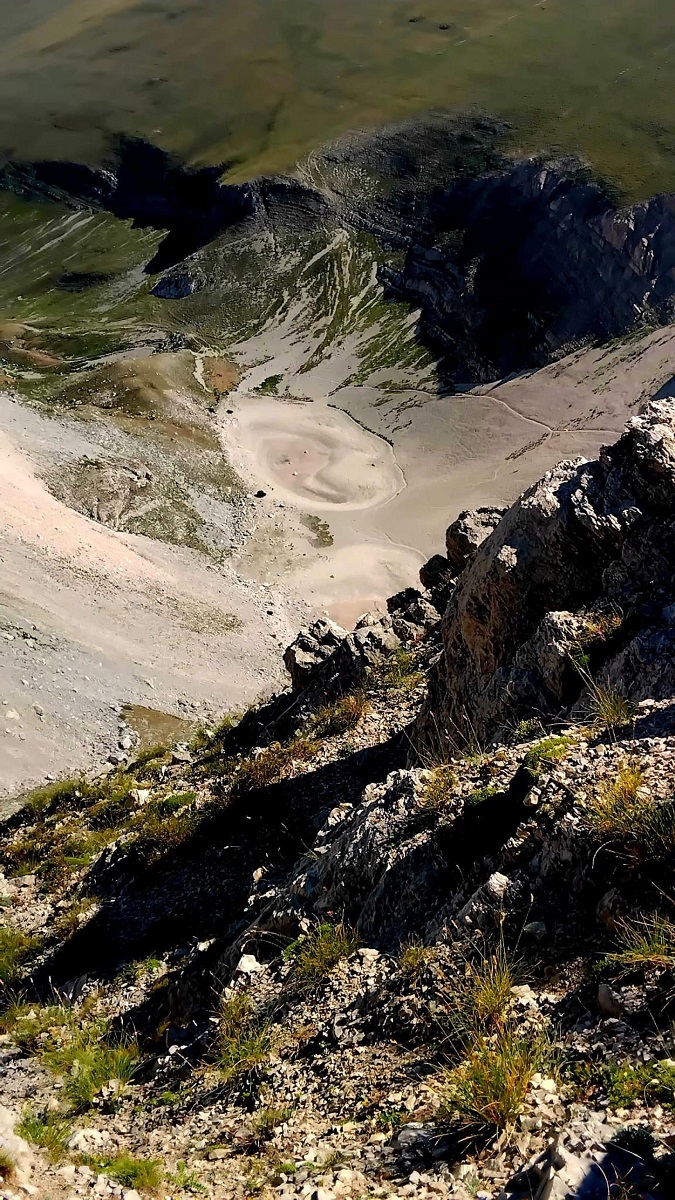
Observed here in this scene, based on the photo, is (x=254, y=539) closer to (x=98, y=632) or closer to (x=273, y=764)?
(x=98, y=632)

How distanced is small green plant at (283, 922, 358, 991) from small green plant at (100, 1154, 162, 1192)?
205 centimetres

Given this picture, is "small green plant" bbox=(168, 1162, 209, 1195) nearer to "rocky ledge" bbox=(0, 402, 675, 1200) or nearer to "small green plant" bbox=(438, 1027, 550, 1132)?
"rocky ledge" bbox=(0, 402, 675, 1200)

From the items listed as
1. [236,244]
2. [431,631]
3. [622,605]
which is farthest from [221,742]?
[236,244]

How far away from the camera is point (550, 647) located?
10.4 m

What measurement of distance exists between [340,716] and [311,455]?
5164 cm

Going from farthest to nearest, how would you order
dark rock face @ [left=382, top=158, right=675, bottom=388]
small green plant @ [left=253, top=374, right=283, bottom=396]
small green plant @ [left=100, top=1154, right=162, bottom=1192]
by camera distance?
dark rock face @ [left=382, top=158, right=675, bottom=388] → small green plant @ [left=253, top=374, right=283, bottom=396] → small green plant @ [left=100, top=1154, right=162, bottom=1192]

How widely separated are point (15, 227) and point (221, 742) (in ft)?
475

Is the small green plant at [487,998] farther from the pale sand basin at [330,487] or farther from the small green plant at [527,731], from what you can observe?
the pale sand basin at [330,487]

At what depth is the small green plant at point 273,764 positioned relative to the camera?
1606 centimetres

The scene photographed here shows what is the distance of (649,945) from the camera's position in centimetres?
502

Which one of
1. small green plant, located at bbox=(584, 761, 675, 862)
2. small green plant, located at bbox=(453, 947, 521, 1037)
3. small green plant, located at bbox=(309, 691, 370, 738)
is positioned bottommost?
small green plant, located at bbox=(309, 691, 370, 738)

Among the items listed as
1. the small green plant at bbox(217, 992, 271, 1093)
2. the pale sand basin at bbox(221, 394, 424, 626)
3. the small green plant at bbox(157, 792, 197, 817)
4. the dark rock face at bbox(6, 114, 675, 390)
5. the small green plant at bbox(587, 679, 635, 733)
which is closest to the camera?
the small green plant at bbox(217, 992, 271, 1093)

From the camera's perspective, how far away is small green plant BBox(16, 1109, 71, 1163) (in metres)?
6.25

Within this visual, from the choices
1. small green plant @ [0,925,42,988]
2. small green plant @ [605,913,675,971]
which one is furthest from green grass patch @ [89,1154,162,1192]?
small green plant @ [0,925,42,988]
